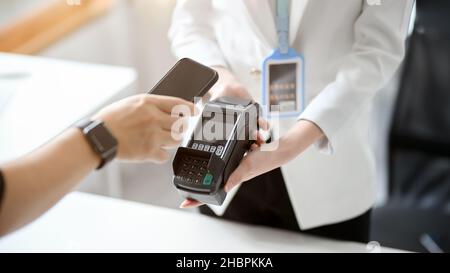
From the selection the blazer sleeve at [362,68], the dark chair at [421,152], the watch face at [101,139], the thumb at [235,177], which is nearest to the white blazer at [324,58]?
the blazer sleeve at [362,68]

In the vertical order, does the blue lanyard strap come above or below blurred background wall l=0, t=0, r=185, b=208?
above

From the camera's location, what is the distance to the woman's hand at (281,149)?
0.80m

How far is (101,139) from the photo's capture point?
26.6 inches

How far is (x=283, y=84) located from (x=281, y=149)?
100 millimetres

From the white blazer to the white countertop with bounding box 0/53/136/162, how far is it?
0.27m

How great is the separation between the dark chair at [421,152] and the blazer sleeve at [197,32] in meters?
0.54

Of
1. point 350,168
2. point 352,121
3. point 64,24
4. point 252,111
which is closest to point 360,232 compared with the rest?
point 350,168

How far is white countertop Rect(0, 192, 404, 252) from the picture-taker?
3.13ft

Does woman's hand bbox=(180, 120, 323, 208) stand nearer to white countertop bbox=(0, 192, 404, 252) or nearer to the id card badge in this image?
the id card badge

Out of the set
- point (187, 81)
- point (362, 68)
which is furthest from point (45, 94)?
point (362, 68)

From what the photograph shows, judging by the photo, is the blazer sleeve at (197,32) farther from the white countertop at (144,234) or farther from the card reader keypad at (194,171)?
the white countertop at (144,234)

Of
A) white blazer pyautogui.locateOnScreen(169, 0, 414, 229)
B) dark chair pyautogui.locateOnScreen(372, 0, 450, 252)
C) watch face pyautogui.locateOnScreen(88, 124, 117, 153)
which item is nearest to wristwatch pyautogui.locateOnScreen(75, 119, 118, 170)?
watch face pyautogui.locateOnScreen(88, 124, 117, 153)

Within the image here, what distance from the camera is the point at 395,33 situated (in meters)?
0.81

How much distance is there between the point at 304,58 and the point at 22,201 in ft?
1.40
